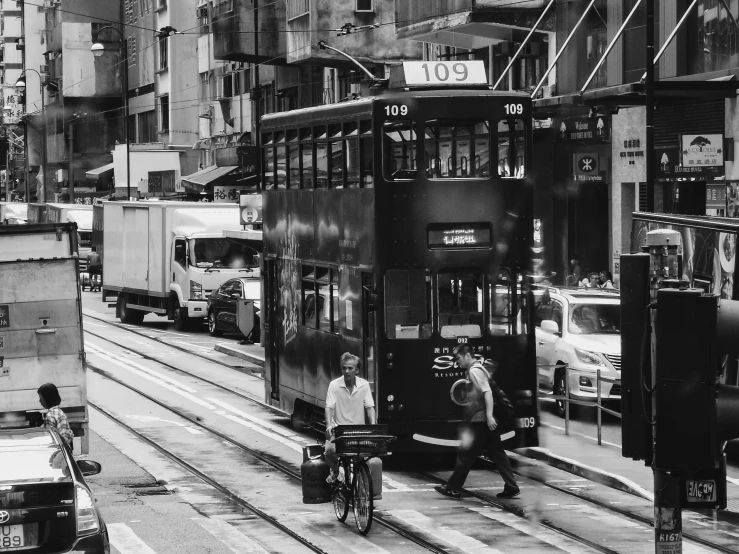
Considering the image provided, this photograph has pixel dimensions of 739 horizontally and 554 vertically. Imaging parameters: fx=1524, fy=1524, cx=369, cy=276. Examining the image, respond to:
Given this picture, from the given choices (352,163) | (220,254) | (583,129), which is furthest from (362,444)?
(220,254)

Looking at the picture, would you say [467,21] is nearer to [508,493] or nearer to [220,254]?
[220,254]

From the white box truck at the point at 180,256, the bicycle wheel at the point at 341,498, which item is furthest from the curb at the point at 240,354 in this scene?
the bicycle wheel at the point at 341,498

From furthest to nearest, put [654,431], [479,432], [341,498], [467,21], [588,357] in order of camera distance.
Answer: [467,21] < [588,357] < [479,432] < [341,498] < [654,431]

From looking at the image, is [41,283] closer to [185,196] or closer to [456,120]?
[456,120]

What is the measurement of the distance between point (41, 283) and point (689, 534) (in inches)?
313

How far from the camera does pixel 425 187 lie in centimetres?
1723

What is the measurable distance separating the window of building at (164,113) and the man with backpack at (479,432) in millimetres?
62827

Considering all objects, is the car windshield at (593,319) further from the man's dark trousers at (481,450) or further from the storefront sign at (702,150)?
the storefront sign at (702,150)

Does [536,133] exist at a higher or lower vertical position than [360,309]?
higher

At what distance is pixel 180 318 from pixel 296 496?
23.4 metres

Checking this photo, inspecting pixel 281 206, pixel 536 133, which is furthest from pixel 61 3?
pixel 281 206

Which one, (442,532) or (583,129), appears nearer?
(442,532)

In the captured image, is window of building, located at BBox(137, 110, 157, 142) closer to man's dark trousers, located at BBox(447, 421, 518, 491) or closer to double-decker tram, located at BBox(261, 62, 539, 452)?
double-decker tram, located at BBox(261, 62, 539, 452)

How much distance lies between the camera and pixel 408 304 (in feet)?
56.9
